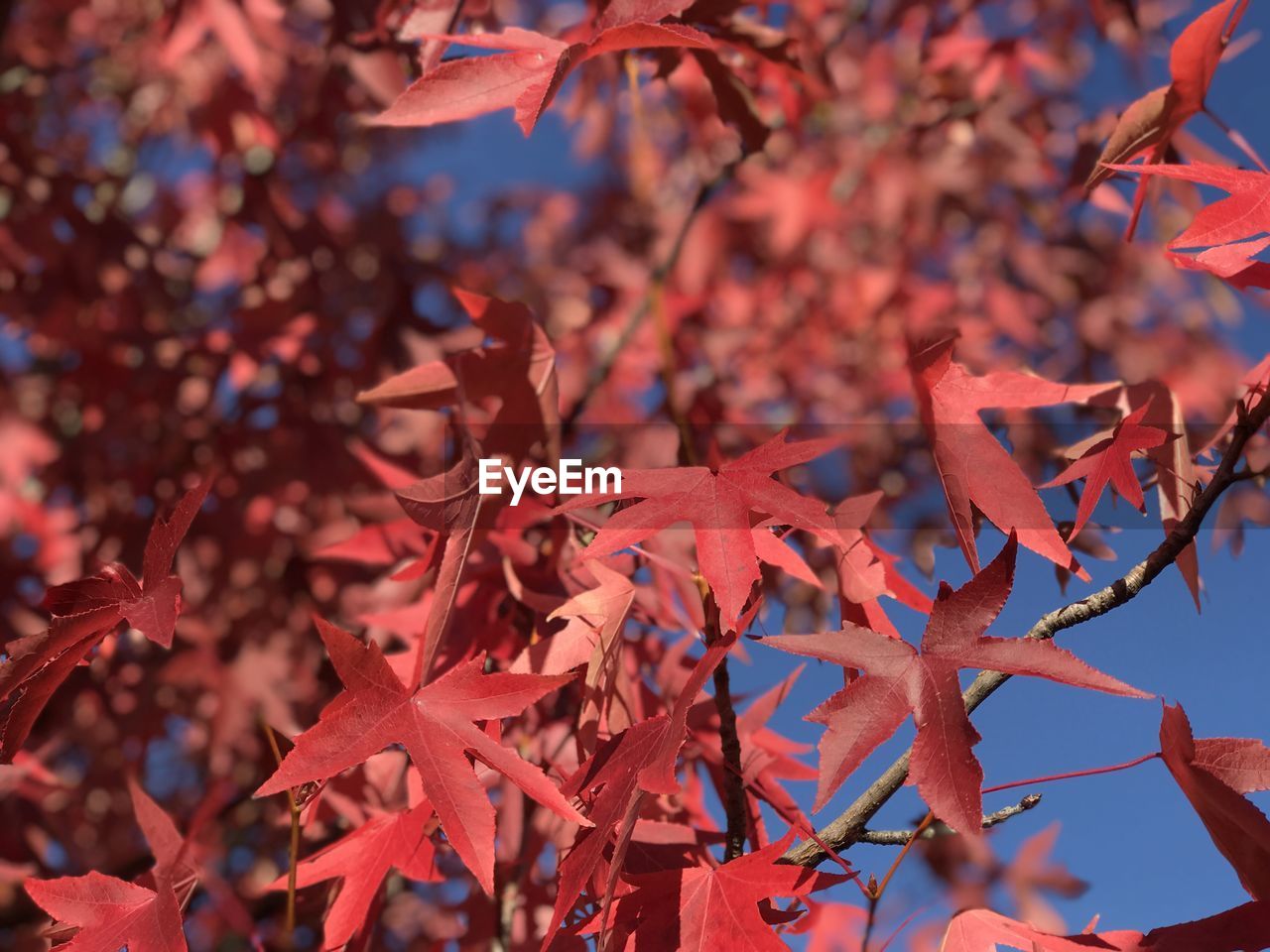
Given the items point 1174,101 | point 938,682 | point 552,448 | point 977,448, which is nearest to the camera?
point 938,682

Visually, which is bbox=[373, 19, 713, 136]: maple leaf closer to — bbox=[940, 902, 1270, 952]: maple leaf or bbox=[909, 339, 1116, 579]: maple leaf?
bbox=[909, 339, 1116, 579]: maple leaf

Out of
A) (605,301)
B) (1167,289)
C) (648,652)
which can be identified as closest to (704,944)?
(648,652)

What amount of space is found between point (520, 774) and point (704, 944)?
0.40ft

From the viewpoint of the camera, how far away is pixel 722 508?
0.53 m

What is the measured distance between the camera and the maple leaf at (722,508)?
506mm

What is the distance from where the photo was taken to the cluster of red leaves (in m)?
0.51

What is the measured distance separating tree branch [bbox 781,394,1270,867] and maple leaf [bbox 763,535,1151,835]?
0.23ft

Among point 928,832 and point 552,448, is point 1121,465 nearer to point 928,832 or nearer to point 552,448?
point 928,832

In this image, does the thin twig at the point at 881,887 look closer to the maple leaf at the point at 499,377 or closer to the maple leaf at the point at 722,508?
the maple leaf at the point at 722,508

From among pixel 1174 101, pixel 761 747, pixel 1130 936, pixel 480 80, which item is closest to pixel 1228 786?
pixel 1130 936

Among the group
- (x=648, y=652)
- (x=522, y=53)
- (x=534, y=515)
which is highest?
(x=522, y=53)

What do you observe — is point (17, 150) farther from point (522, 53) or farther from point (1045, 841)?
point (1045, 841)

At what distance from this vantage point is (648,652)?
830 mm

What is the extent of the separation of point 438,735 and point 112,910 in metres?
0.23
